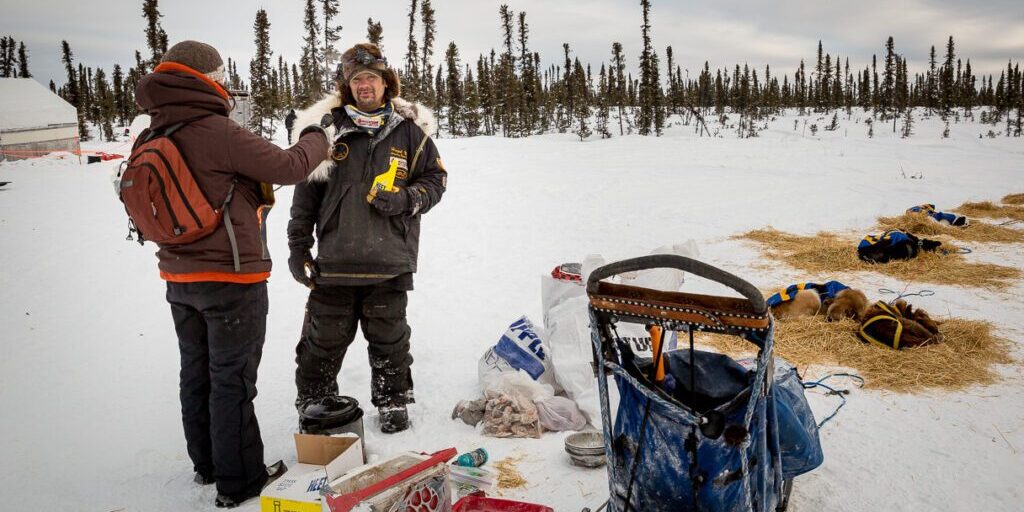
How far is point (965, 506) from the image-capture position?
87.4 inches

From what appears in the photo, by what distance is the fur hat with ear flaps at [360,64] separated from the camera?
2.93 meters

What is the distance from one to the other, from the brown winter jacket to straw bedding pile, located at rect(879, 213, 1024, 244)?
28.0 ft

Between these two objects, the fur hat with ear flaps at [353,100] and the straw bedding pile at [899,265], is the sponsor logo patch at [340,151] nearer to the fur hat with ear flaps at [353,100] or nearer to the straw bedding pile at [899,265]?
the fur hat with ear flaps at [353,100]

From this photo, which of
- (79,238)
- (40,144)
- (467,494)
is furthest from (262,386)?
(40,144)

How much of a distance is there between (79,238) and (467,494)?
7.87 metres

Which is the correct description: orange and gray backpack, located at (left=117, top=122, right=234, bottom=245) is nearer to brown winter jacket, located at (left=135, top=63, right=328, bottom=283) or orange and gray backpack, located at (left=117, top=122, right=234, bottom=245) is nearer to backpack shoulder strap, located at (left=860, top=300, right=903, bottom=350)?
brown winter jacket, located at (left=135, top=63, right=328, bottom=283)

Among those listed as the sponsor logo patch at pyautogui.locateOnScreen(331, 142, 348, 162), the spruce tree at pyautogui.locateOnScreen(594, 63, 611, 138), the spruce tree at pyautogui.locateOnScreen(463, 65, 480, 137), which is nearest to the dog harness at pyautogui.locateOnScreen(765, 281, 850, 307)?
the sponsor logo patch at pyautogui.locateOnScreen(331, 142, 348, 162)

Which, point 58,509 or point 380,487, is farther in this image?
point 58,509

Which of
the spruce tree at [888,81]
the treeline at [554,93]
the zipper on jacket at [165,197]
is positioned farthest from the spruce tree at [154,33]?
the spruce tree at [888,81]

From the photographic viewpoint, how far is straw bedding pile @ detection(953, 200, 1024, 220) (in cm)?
873

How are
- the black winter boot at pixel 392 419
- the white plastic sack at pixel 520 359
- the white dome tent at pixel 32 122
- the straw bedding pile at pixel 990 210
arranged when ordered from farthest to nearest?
the white dome tent at pixel 32 122
the straw bedding pile at pixel 990 210
the white plastic sack at pixel 520 359
the black winter boot at pixel 392 419

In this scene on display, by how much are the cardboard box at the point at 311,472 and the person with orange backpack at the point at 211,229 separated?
0.90 feet

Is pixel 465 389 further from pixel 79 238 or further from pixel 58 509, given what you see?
pixel 79 238

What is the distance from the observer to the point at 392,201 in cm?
289
